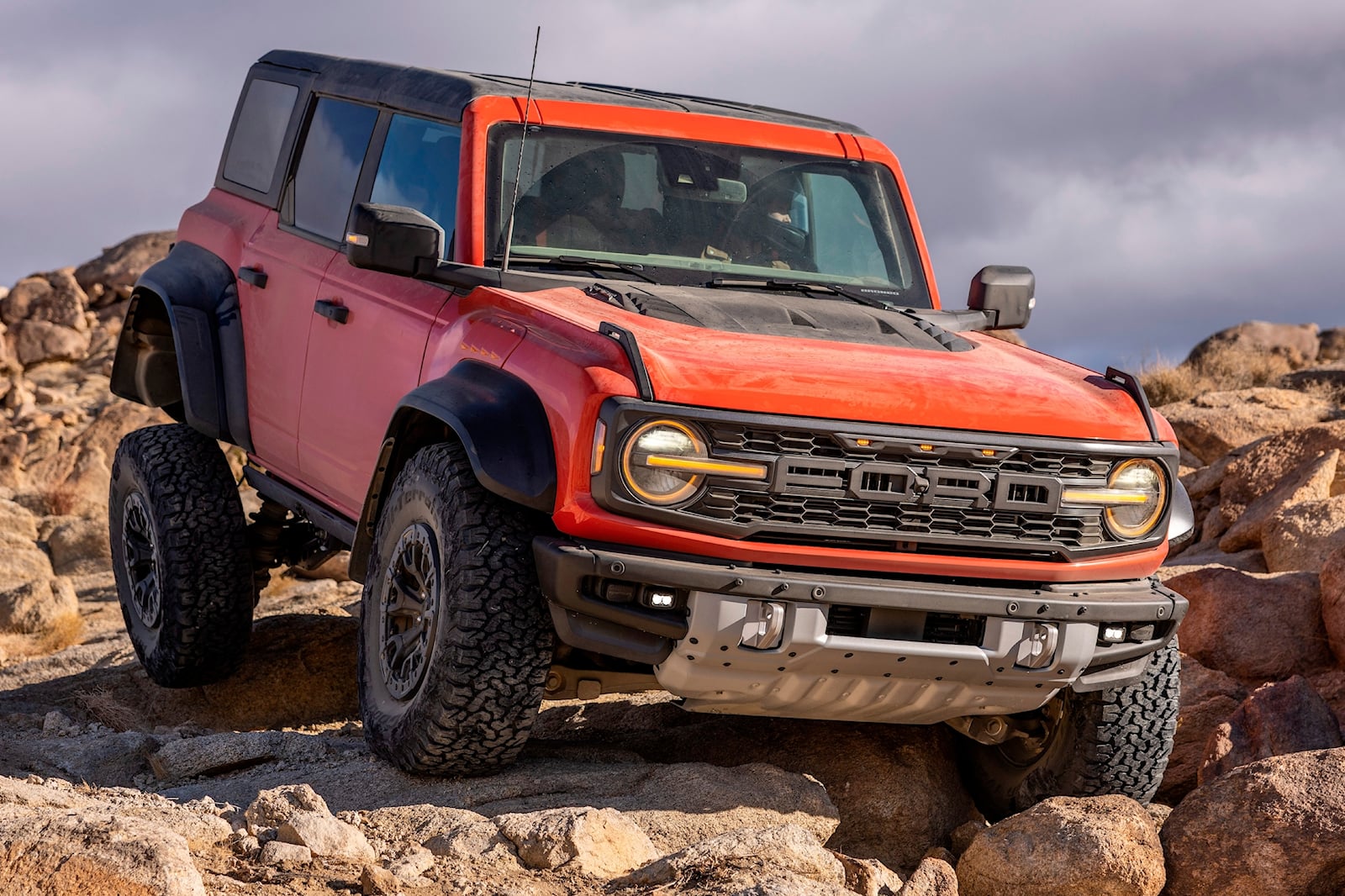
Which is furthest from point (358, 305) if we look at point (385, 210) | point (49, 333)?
point (49, 333)

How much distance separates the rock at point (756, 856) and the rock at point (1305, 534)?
4.75 m

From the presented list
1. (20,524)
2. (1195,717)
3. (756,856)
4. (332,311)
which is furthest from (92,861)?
(20,524)

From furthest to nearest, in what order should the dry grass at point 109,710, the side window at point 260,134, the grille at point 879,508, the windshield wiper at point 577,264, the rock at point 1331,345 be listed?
the rock at point 1331,345, the side window at point 260,134, the dry grass at point 109,710, the windshield wiper at point 577,264, the grille at point 879,508

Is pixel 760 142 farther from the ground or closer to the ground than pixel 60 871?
farther from the ground

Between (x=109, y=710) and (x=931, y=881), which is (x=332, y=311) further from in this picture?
(x=931, y=881)

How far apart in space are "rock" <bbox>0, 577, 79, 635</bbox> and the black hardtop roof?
4638 mm

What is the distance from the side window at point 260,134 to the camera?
7008mm

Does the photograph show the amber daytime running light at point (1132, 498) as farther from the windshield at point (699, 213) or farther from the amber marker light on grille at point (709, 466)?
the windshield at point (699, 213)

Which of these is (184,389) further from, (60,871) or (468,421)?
(60,871)

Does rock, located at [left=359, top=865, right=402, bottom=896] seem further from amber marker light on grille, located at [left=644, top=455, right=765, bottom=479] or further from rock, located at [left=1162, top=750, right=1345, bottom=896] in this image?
rock, located at [left=1162, top=750, right=1345, bottom=896]

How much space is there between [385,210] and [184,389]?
6.61 ft

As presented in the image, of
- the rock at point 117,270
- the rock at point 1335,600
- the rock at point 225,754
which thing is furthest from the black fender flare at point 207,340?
the rock at point 117,270

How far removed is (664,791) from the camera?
4762mm

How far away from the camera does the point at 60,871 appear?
3.42m
